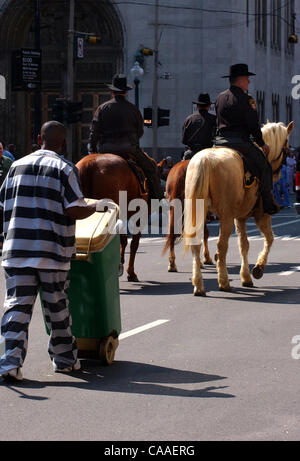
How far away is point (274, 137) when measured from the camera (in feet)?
48.8

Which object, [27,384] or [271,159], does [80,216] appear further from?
[271,159]

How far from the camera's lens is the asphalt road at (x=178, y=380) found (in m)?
6.77

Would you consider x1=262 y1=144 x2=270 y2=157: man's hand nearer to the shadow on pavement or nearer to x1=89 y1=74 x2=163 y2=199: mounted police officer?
x1=89 y1=74 x2=163 y2=199: mounted police officer

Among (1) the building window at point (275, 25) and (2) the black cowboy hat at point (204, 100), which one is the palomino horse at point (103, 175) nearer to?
(2) the black cowboy hat at point (204, 100)

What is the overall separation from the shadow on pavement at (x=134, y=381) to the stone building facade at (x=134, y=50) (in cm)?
4284

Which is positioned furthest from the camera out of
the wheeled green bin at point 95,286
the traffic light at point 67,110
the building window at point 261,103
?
the building window at point 261,103

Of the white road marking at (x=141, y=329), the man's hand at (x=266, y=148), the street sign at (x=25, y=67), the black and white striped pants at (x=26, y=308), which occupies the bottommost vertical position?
the white road marking at (x=141, y=329)

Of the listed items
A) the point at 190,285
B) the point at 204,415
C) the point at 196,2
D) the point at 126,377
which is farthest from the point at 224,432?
the point at 196,2

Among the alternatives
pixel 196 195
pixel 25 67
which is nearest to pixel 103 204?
pixel 196 195

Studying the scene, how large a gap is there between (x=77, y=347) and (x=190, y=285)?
581cm

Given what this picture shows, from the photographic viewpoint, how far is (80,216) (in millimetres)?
8062

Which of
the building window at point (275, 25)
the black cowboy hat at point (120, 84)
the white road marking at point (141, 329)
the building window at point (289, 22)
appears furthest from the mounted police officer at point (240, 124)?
the building window at point (289, 22)

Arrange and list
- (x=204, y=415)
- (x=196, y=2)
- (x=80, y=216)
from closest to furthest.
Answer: (x=204, y=415), (x=80, y=216), (x=196, y=2)

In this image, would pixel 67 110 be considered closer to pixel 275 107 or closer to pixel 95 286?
pixel 95 286
